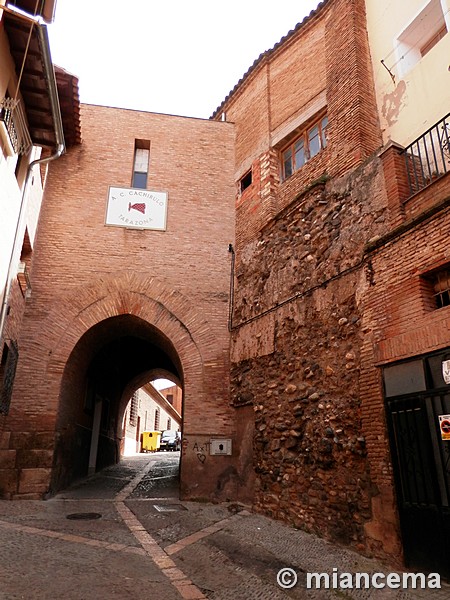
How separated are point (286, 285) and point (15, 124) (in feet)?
15.5

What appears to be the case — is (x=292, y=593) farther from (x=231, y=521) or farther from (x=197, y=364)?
(x=197, y=364)

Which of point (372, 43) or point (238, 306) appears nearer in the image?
A: point (372, 43)

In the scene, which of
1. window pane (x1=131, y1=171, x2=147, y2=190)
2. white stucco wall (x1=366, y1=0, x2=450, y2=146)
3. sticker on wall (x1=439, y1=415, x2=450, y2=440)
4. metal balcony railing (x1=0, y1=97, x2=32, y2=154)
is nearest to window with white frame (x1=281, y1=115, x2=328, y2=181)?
white stucco wall (x1=366, y1=0, x2=450, y2=146)

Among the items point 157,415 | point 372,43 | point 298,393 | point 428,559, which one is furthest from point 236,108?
point 157,415

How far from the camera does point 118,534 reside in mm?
5727

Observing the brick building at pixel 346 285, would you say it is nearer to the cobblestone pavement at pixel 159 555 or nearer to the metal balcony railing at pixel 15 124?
the cobblestone pavement at pixel 159 555

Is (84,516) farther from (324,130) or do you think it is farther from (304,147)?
(324,130)

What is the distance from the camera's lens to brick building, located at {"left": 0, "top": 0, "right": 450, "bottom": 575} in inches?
194

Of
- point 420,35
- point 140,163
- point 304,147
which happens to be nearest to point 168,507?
point 304,147

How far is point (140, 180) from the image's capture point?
10.6 meters

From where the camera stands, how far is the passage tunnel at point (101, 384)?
9.05 m

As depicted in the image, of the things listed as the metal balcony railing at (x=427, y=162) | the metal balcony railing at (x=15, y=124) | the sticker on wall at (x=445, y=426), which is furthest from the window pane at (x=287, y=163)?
the sticker on wall at (x=445, y=426)

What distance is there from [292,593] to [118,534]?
258 cm

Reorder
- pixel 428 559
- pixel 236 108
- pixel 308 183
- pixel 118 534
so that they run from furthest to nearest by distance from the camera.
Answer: pixel 236 108 → pixel 308 183 → pixel 118 534 → pixel 428 559
